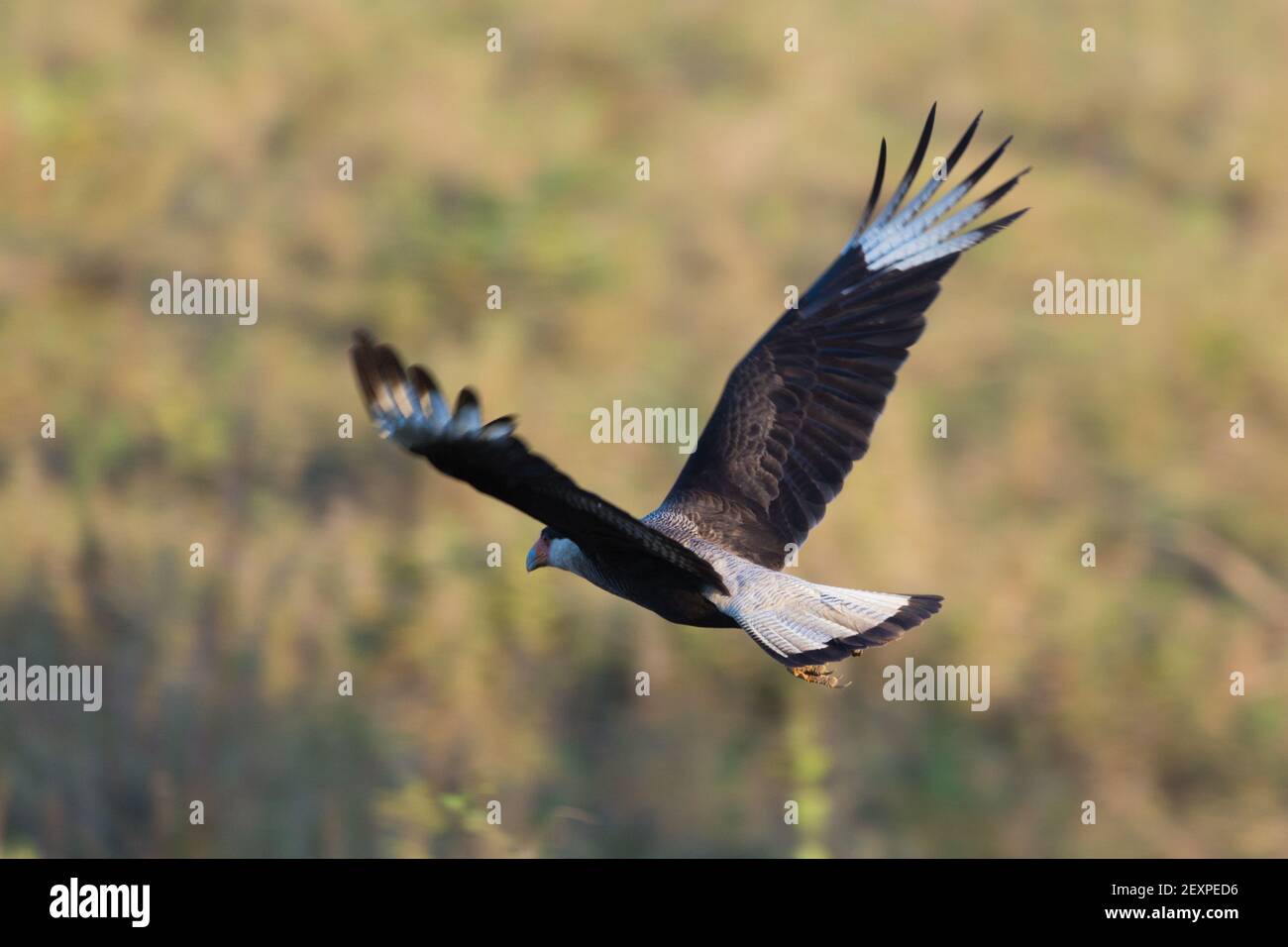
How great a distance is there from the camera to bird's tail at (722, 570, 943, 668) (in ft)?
18.3

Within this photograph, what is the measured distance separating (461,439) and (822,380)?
2.59m

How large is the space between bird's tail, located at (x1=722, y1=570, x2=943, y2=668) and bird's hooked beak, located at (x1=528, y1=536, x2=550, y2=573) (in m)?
0.73

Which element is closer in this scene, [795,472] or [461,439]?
[461,439]

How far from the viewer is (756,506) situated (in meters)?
6.87

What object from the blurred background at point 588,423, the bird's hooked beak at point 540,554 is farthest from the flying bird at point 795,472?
the blurred background at point 588,423

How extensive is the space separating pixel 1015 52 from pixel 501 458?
11.1m

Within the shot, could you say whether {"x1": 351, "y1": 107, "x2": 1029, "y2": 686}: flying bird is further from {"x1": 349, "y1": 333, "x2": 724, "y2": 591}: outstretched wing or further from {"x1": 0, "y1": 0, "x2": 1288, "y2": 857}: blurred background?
{"x1": 0, "y1": 0, "x2": 1288, "y2": 857}: blurred background

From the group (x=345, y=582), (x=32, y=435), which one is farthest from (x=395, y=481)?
(x=32, y=435)

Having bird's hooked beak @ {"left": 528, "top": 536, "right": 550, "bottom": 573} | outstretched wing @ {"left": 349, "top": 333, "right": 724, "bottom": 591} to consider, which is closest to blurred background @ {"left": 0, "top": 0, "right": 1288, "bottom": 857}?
bird's hooked beak @ {"left": 528, "top": 536, "right": 550, "bottom": 573}

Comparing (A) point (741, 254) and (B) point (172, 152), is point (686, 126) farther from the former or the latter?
(B) point (172, 152)

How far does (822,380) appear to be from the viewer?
279 inches

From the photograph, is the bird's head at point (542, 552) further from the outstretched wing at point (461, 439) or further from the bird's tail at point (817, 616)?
the outstretched wing at point (461, 439)

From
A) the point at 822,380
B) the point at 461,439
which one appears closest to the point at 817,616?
Result: the point at 822,380

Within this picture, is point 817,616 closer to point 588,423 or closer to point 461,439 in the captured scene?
point 461,439
